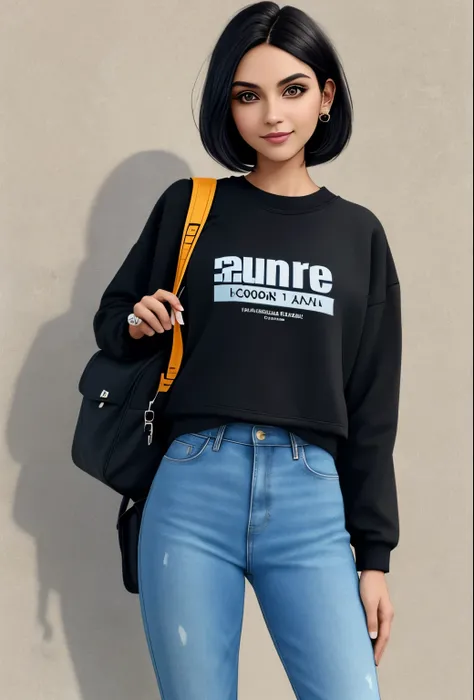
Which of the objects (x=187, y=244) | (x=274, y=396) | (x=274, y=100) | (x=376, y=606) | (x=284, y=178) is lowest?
(x=376, y=606)

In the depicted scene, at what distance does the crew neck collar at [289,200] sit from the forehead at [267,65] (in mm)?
188

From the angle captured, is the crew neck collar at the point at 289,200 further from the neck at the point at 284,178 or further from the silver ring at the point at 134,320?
the silver ring at the point at 134,320

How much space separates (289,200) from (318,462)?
0.46m

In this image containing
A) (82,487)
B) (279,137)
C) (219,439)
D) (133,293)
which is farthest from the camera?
(82,487)

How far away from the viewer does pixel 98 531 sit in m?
2.01

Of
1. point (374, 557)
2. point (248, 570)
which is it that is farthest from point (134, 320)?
point (374, 557)

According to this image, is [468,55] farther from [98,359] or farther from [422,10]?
[98,359]

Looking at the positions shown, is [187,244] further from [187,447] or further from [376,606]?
[376,606]

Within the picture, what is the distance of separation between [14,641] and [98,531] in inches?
11.9

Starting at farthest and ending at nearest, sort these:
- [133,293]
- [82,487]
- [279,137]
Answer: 1. [82,487]
2. [133,293]
3. [279,137]

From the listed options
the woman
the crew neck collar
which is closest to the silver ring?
the woman

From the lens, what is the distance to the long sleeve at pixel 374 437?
4.73 ft

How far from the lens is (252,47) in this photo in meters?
1.43

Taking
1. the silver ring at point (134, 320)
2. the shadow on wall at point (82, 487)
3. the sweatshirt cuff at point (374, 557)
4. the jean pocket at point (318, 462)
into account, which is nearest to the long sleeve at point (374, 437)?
the sweatshirt cuff at point (374, 557)
